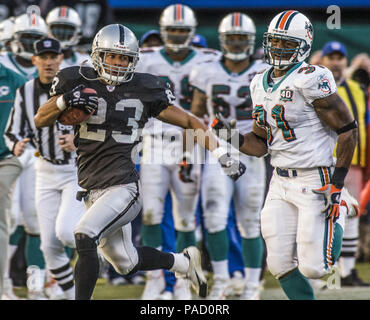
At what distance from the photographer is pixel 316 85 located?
432 cm

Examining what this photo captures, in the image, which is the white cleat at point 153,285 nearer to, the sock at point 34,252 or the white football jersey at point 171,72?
the sock at point 34,252

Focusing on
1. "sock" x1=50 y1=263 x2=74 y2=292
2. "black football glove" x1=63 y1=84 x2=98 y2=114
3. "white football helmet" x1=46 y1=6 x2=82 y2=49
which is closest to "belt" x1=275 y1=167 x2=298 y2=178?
"black football glove" x1=63 y1=84 x2=98 y2=114

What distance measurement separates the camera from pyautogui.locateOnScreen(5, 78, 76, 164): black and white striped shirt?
530 centimetres

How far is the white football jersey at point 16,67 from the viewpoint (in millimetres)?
6160

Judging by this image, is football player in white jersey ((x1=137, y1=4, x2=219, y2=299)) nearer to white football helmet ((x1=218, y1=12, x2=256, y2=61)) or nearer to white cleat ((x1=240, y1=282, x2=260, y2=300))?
white football helmet ((x1=218, y1=12, x2=256, y2=61))

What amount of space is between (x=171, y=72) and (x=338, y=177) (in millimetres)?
2176

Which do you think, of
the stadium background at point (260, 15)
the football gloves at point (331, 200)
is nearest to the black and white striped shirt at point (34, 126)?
the football gloves at point (331, 200)

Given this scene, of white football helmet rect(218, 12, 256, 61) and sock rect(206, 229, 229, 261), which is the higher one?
white football helmet rect(218, 12, 256, 61)

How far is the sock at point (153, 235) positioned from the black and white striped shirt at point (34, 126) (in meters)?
0.86

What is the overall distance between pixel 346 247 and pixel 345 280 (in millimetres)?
257

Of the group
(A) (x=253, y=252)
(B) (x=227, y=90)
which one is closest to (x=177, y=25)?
(B) (x=227, y=90)

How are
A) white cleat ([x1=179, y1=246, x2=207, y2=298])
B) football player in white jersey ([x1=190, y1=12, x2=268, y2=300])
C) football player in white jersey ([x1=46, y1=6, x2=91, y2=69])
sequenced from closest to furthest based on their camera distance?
white cleat ([x1=179, y1=246, x2=207, y2=298]) → football player in white jersey ([x1=190, y1=12, x2=268, y2=300]) → football player in white jersey ([x1=46, y1=6, x2=91, y2=69])

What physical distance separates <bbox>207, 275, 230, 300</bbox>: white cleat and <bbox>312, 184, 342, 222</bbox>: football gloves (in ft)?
5.25
